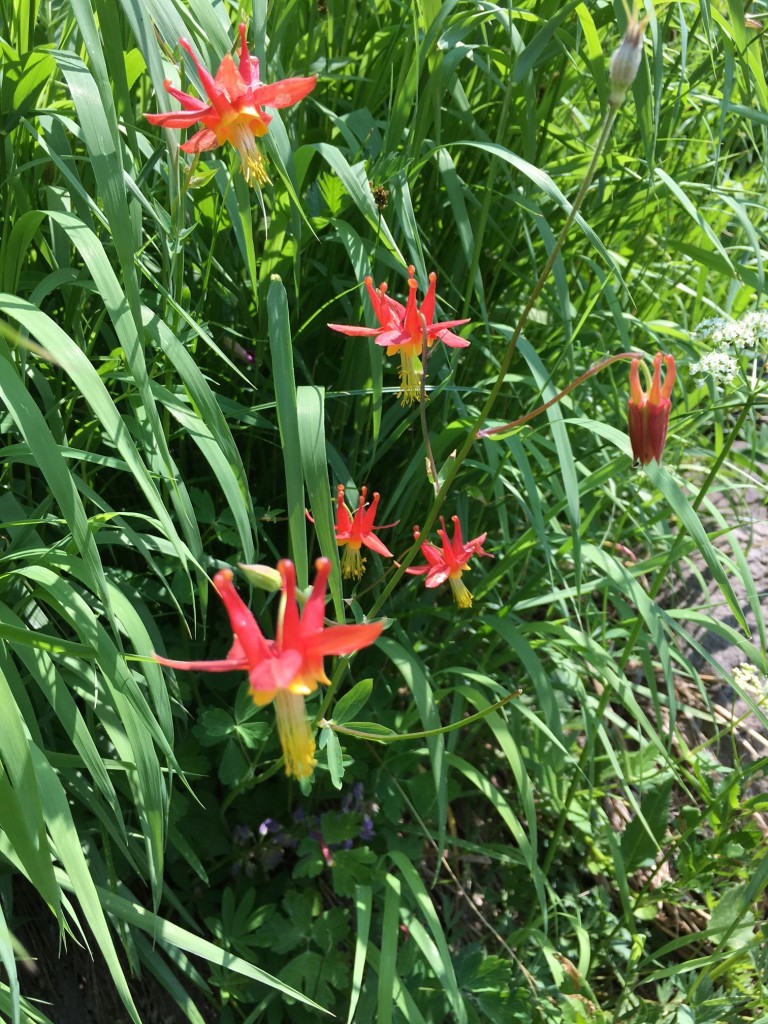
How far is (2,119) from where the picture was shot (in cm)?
138

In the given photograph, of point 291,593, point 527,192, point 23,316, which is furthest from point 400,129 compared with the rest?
point 291,593

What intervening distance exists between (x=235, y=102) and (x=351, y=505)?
0.69 metres

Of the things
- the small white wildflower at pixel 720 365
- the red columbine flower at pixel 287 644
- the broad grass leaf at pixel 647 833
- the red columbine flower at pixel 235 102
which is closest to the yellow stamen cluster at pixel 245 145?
the red columbine flower at pixel 235 102

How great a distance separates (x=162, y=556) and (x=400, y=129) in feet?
2.62

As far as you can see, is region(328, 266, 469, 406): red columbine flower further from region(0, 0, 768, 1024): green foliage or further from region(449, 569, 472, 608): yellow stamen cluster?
region(449, 569, 472, 608): yellow stamen cluster

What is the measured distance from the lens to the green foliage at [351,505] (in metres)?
1.19

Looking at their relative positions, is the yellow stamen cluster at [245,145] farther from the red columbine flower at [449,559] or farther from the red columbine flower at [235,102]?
the red columbine flower at [449,559]

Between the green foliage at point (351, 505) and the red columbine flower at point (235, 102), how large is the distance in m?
0.04

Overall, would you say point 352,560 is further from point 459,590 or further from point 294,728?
point 294,728

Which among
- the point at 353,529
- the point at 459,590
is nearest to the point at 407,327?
the point at 353,529

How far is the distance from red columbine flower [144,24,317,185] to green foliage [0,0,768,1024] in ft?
0.14

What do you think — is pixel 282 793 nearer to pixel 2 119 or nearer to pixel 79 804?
pixel 79 804

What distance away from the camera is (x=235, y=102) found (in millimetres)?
1145

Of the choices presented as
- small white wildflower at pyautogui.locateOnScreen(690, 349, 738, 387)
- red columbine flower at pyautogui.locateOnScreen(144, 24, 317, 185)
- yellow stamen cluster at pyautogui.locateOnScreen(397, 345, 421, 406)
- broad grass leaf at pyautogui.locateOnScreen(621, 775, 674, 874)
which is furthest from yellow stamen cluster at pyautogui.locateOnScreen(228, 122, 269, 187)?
broad grass leaf at pyautogui.locateOnScreen(621, 775, 674, 874)
